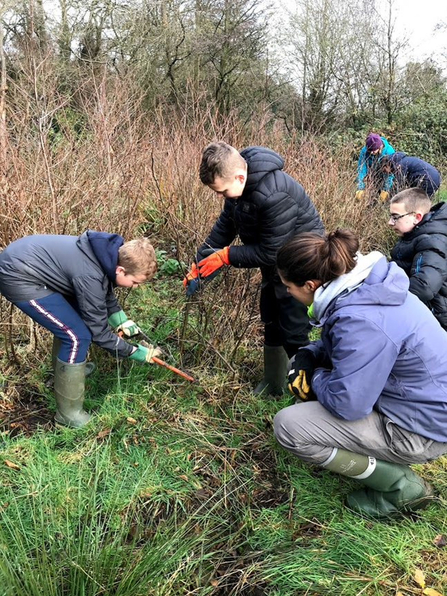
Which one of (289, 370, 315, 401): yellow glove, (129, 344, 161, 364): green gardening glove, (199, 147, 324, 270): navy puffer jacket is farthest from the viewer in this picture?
(129, 344, 161, 364): green gardening glove

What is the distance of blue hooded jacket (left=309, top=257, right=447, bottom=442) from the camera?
1.67 m

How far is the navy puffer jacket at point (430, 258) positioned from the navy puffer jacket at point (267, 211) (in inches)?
34.0

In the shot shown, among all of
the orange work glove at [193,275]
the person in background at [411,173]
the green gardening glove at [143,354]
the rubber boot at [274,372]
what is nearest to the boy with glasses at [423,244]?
the rubber boot at [274,372]

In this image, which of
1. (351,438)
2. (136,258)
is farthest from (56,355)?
(351,438)

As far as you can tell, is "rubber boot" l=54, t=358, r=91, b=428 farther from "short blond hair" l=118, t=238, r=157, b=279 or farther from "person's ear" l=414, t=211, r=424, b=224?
"person's ear" l=414, t=211, r=424, b=224

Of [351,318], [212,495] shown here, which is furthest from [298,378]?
[212,495]

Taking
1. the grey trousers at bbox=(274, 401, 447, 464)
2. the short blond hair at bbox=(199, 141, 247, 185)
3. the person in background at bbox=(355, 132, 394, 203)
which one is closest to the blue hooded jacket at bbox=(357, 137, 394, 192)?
the person in background at bbox=(355, 132, 394, 203)

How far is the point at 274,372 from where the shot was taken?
2.91 meters

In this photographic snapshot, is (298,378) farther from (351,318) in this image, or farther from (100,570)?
(100,570)

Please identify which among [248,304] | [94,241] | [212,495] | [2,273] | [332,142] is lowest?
[212,495]

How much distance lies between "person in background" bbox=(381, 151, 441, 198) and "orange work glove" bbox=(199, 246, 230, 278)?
123 inches

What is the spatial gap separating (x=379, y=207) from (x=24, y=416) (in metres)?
4.49

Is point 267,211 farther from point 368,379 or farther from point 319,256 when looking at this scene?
point 368,379

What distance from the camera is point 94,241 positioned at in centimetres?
229
